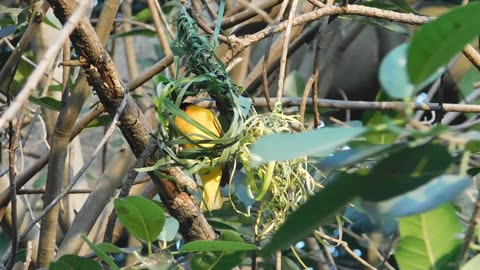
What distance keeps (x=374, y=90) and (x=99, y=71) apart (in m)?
1.45

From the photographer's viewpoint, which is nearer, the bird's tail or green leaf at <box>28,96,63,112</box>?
the bird's tail

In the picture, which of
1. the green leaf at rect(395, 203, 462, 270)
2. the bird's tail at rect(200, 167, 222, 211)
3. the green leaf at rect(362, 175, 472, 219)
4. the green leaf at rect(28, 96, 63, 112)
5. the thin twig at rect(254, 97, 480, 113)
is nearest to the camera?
the green leaf at rect(362, 175, 472, 219)

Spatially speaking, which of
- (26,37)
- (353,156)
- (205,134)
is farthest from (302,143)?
(26,37)

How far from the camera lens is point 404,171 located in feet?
1.22

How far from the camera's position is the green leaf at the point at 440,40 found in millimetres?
384

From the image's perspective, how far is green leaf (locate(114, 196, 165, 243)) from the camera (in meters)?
0.64

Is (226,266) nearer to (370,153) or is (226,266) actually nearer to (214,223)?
(370,153)

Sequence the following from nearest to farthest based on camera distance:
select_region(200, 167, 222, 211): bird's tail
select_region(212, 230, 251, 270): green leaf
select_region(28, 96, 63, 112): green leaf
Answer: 1. select_region(212, 230, 251, 270): green leaf
2. select_region(200, 167, 222, 211): bird's tail
3. select_region(28, 96, 63, 112): green leaf

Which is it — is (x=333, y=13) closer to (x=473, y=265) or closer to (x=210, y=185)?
(x=210, y=185)

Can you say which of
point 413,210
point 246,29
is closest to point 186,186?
point 413,210

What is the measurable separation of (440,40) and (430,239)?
0.20 metres

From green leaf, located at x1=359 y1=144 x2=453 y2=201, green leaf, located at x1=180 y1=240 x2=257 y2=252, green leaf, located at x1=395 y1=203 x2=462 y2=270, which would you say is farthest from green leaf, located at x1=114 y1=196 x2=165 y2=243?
green leaf, located at x1=359 y1=144 x2=453 y2=201

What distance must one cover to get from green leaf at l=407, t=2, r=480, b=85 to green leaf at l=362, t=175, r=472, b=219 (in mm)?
51

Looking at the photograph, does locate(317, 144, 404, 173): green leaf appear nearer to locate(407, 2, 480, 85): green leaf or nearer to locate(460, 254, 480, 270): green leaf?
locate(407, 2, 480, 85): green leaf
